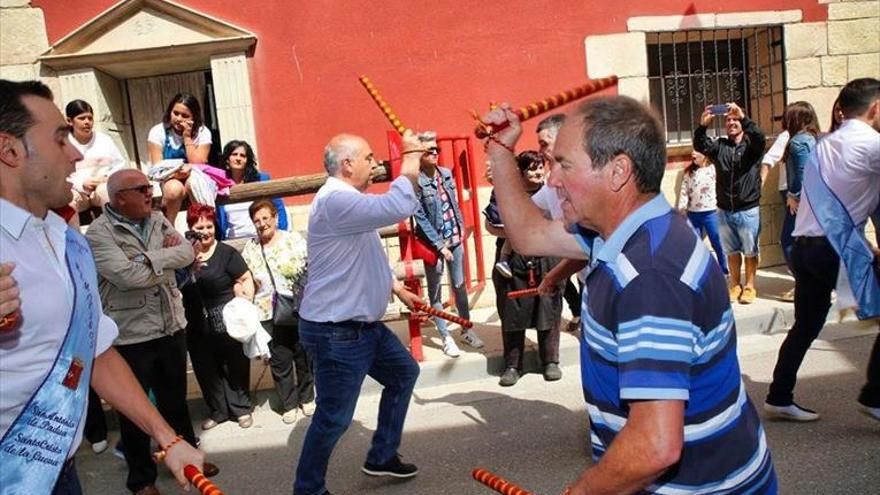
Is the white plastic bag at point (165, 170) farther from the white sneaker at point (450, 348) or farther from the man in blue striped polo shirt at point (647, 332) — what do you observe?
the man in blue striped polo shirt at point (647, 332)

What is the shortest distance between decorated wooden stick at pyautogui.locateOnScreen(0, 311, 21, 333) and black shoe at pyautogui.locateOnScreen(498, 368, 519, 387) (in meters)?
4.05

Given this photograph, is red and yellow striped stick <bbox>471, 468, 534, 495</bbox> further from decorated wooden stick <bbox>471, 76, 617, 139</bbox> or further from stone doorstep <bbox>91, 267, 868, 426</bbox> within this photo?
stone doorstep <bbox>91, 267, 868, 426</bbox>

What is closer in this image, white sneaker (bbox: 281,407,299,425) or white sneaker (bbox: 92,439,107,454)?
white sneaker (bbox: 92,439,107,454)

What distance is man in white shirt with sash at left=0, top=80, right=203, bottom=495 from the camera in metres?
1.71

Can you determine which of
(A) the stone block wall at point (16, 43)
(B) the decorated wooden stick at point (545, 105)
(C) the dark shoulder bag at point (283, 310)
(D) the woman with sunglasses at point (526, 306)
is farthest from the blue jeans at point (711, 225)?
(A) the stone block wall at point (16, 43)

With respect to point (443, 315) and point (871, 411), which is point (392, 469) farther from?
point (871, 411)

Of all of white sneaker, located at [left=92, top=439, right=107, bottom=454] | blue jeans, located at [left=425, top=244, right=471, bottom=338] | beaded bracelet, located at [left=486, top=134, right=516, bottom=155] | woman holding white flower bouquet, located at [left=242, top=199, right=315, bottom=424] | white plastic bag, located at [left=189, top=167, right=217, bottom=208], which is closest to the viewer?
beaded bracelet, located at [left=486, top=134, right=516, bottom=155]

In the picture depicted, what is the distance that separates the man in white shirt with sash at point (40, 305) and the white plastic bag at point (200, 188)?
9.37 feet

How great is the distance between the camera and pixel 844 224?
372 centimetres

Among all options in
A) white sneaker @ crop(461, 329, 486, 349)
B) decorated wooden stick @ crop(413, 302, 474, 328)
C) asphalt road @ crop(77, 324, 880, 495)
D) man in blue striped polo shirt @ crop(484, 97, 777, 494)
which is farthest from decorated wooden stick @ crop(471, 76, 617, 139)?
white sneaker @ crop(461, 329, 486, 349)

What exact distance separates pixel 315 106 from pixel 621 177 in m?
6.29

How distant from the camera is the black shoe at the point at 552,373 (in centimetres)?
536

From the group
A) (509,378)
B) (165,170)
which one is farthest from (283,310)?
(509,378)

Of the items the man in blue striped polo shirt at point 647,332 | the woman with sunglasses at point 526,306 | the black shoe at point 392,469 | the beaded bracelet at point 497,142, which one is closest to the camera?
the man in blue striped polo shirt at point 647,332
